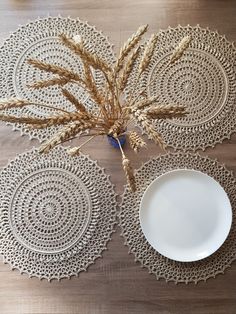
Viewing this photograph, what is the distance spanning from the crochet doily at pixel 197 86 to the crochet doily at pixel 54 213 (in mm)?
236

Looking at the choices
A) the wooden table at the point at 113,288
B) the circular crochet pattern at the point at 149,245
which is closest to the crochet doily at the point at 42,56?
the wooden table at the point at 113,288

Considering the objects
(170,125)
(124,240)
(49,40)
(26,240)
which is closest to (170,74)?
(170,125)

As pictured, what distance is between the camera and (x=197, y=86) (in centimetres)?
128

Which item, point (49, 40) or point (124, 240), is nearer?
point (124, 240)

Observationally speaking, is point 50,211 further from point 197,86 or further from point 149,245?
point 197,86

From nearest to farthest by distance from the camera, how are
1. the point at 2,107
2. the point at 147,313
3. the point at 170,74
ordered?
1. the point at 2,107
2. the point at 147,313
3. the point at 170,74

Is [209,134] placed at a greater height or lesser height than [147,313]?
greater

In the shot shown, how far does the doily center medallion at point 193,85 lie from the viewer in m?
1.27

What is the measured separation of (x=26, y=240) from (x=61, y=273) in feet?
0.40

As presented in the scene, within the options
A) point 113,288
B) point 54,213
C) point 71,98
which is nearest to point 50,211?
point 54,213

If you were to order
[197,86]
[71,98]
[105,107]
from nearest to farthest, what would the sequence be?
[71,98], [105,107], [197,86]

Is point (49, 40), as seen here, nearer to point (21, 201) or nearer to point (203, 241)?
point (21, 201)

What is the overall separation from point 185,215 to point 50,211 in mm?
339

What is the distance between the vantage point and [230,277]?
116 cm
